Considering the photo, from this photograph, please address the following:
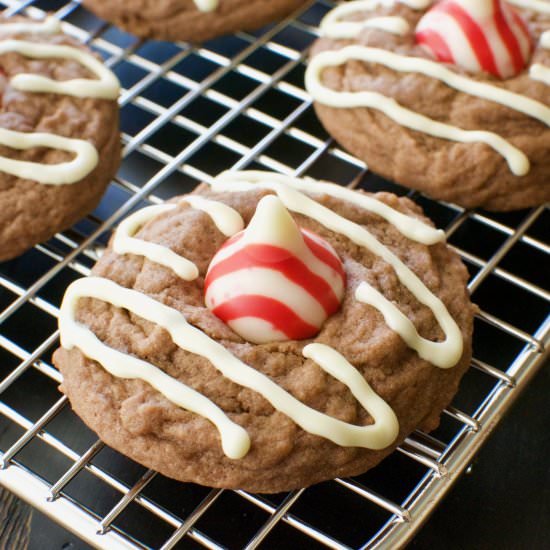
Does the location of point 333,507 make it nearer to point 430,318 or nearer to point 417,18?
point 430,318

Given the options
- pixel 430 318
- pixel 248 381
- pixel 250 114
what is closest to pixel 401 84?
pixel 250 114

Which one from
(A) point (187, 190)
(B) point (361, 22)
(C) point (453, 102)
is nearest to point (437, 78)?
(C) point (453, 102)

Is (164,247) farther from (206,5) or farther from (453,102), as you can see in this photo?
(206,5)

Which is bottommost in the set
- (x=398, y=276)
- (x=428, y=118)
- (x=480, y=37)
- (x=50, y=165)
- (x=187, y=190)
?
(x=187, y=190)

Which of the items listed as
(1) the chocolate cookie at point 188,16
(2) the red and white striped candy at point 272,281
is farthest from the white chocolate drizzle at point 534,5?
(2) the red and white striped candy at point 272,281

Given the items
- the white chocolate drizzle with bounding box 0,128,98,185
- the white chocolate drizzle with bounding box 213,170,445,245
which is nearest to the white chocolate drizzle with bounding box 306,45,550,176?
the white chocolate drizzle with bounding box 213,170,445,245

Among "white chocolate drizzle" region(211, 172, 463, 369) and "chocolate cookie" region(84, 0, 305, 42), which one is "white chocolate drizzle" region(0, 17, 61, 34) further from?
"white chocolate drizzle" region(211, 172, 463, 369)
